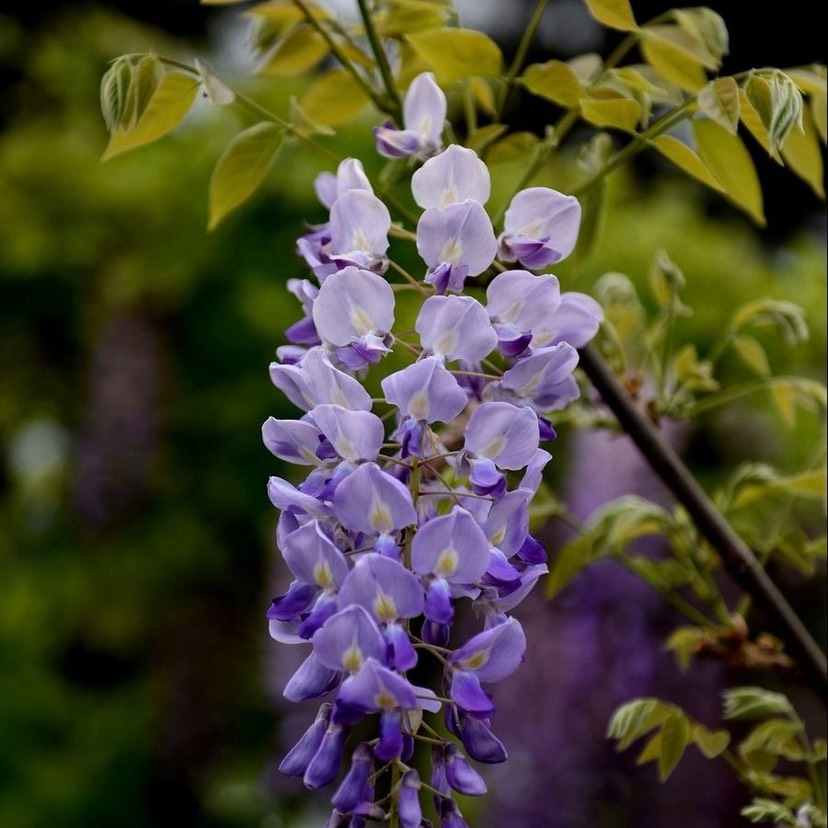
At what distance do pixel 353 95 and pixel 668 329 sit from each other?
0.26 m

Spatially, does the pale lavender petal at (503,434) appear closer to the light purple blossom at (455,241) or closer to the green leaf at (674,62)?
the light purple blossom at (455,241)

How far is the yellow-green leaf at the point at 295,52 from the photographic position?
77 centimetres

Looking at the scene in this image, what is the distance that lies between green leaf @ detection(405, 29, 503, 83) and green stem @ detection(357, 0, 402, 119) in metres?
0.02

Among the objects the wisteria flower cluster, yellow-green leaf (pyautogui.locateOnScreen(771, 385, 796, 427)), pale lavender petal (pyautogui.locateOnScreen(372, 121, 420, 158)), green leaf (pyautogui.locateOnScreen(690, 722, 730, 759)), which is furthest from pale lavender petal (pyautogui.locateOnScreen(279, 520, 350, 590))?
yellow-green leaf (pyautogui.locateOnScreen(771, 385, 796, 427))

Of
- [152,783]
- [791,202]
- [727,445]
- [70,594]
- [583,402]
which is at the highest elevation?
[583,402]

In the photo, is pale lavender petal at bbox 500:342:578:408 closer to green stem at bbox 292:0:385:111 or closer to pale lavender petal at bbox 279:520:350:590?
pale lavender petal at bbox 279:520:350:590

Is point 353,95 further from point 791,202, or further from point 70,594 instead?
point 791,202

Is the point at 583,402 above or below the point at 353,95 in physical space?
below

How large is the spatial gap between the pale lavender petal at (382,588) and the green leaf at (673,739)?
0.96 ft

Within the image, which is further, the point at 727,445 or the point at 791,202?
the point at 791,202

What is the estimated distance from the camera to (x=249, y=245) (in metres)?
2.54

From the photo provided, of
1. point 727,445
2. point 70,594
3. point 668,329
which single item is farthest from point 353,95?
point 70,594

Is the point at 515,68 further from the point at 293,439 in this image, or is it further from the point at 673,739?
the point at 673,739

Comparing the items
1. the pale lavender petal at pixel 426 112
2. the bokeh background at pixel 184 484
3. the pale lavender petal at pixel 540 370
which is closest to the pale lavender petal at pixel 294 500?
the pale lavender petal at pixel 540 370
